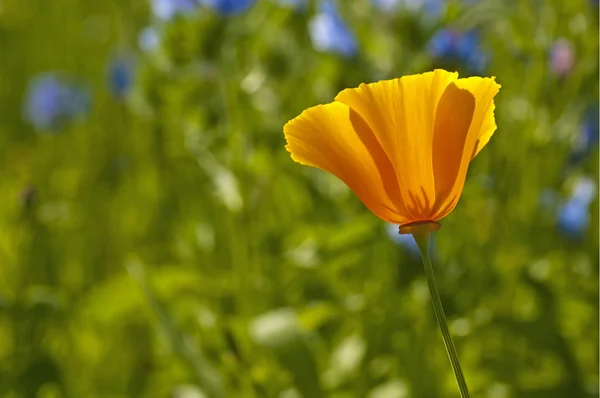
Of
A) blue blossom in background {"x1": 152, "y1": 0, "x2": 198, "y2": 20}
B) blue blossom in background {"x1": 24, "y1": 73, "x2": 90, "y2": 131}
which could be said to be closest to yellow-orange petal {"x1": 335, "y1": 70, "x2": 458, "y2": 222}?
blue blossom in background {"x1": 152, "y1": 0, "x2": 198, "y2": 20}

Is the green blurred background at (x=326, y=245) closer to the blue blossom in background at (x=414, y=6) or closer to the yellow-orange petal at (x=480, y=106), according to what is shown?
the blue blossom in background at (x=414, y=6)

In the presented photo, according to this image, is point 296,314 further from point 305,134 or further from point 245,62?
point 305,134

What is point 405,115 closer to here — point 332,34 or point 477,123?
point 477,123

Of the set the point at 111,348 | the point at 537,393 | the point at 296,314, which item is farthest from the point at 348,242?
the point at 111,348

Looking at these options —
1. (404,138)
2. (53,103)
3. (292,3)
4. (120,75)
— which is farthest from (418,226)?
(53,103)

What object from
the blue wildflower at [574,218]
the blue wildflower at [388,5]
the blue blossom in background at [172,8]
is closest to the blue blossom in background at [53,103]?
the blue blossom in background at [172,8]

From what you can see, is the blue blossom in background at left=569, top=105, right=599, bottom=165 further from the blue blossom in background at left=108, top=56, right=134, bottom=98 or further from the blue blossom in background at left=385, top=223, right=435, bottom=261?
the blue blossom in background at left=108, top=56, right=134, bottom=98
